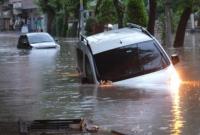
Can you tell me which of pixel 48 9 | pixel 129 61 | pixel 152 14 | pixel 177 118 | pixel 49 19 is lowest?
pixel 49 19

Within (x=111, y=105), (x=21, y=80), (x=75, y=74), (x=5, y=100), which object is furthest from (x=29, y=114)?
(x=75, y=74)

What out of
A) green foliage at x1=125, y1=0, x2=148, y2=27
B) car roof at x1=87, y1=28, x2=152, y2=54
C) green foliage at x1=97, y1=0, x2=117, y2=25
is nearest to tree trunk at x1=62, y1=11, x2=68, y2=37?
green foliage at x1=97, y1=0, x2=117, y2=25

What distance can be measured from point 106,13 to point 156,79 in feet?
130

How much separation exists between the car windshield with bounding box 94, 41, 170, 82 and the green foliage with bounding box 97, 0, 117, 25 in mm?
37269

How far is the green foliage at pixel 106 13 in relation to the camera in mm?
52728

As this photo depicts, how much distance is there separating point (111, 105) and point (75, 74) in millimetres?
9448

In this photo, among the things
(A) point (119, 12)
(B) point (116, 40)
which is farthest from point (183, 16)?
(B) point (116, 40)

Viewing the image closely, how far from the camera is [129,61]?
15086mm

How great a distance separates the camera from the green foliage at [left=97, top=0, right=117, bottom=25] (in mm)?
52728

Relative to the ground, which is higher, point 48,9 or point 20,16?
point 48,9

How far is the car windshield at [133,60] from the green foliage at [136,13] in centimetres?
2439

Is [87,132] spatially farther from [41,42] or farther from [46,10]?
[46,10]

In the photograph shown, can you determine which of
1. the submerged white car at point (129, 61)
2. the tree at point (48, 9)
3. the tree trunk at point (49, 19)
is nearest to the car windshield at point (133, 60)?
the submerged white car at point (129, 61)

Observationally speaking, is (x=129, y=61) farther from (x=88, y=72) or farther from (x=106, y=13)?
(x=106, y=13)
